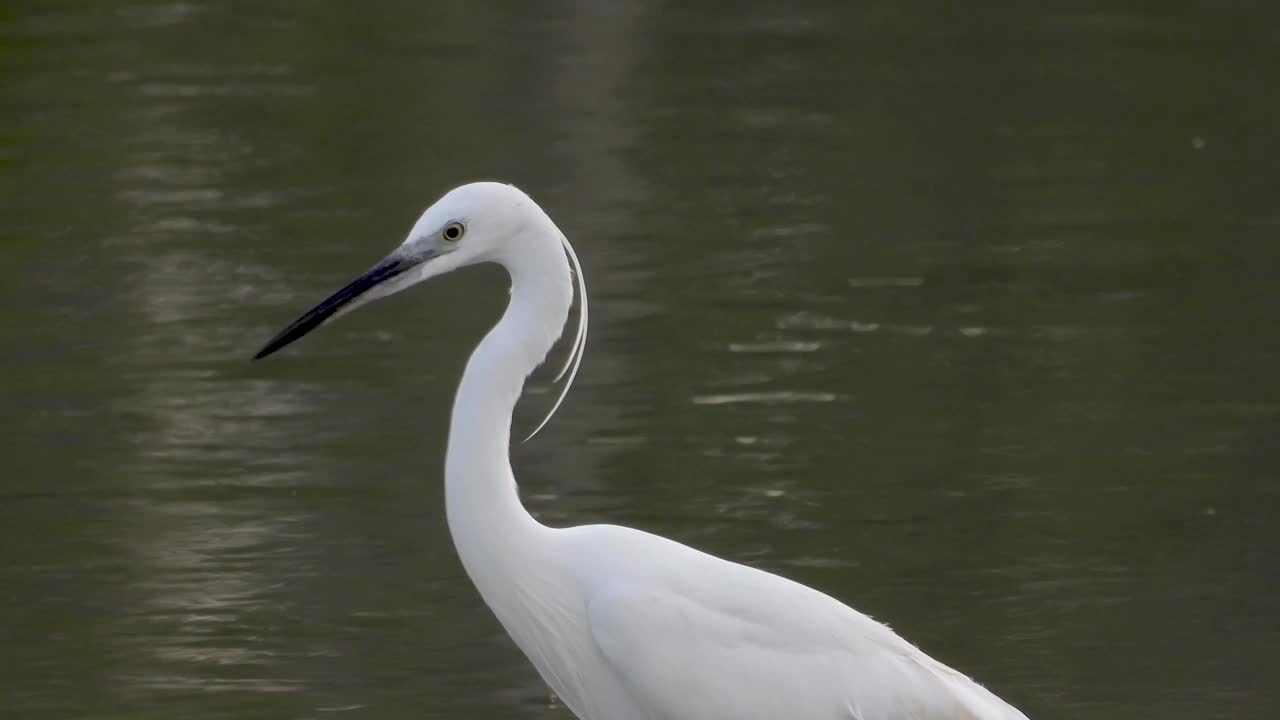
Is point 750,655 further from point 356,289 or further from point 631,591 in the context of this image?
point 356,289

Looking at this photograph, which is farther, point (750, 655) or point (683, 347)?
point (683, 347)

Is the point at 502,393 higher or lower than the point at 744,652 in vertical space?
higher

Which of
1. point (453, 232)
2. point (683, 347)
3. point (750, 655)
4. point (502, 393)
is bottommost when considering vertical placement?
point (683, 347)

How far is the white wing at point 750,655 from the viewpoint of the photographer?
3801 mm

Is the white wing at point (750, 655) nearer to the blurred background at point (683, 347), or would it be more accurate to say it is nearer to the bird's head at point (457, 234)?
the bird's head at point (457, 234)

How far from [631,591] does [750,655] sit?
23cm

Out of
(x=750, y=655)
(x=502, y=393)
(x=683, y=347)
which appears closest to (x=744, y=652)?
(x=750, y=655)

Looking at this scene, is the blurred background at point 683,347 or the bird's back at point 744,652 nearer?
the bird's back at point 744,652

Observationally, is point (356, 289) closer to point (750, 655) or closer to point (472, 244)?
point (472, 244)

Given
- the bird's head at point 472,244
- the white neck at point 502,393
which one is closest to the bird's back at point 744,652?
the white neck at point 502,393

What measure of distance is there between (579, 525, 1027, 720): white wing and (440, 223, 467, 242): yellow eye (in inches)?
24.8

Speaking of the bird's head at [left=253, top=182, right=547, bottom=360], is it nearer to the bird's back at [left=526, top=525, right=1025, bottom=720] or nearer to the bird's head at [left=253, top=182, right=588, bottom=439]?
the bird's head at [left=253, top=182, right=588, bottom=439]

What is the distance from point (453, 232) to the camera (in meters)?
3.82

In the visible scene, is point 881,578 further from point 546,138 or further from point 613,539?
point 546,138
